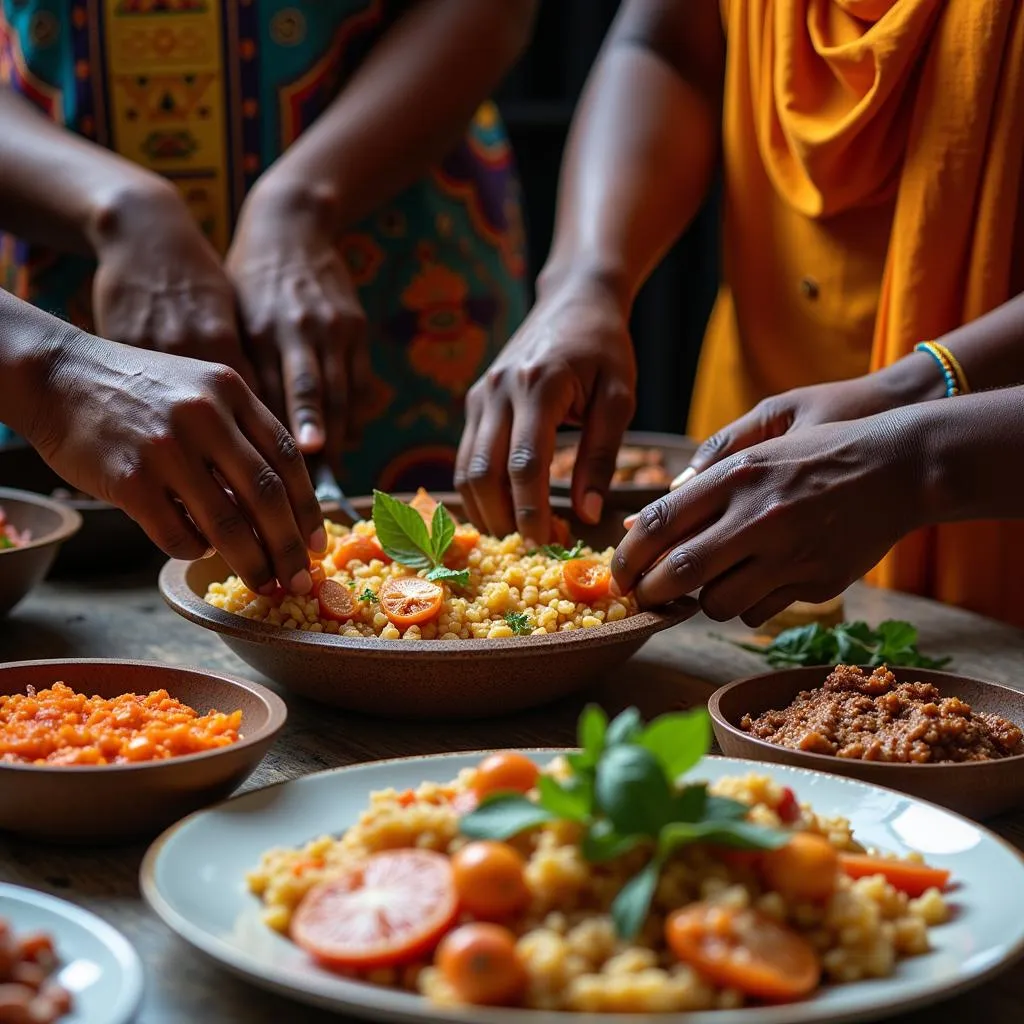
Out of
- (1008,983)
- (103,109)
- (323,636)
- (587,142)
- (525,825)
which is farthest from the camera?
(103,109)

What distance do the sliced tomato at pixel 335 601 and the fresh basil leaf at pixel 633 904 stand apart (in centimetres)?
79

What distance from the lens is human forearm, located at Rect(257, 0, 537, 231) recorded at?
272 centimetres

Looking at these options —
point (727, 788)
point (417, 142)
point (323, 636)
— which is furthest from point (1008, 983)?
point (417, 142)

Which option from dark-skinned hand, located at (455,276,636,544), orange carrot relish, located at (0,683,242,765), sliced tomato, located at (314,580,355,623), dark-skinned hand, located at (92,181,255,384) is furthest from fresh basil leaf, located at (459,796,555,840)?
dark-skinned hand, located at (92,181,255,384)

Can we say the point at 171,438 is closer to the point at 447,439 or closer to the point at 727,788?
the point at 727,788

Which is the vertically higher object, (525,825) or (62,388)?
(62,388)

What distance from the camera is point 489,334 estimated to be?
3422 millimetres

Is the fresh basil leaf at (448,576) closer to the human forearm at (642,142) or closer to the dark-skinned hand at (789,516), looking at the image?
the dark-skinned hand at (789,516)

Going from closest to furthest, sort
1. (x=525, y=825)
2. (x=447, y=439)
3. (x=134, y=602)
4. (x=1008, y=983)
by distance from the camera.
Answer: (x=525, y=825) < (x=1008, y=983) < (x=134, y=602) < (x=447, y=439)

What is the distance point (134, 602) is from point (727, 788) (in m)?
1.39

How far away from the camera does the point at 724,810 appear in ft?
3.51

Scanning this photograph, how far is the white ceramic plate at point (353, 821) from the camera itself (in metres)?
0.95

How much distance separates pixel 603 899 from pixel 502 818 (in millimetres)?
101

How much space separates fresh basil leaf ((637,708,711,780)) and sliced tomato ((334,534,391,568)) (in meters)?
0.91
